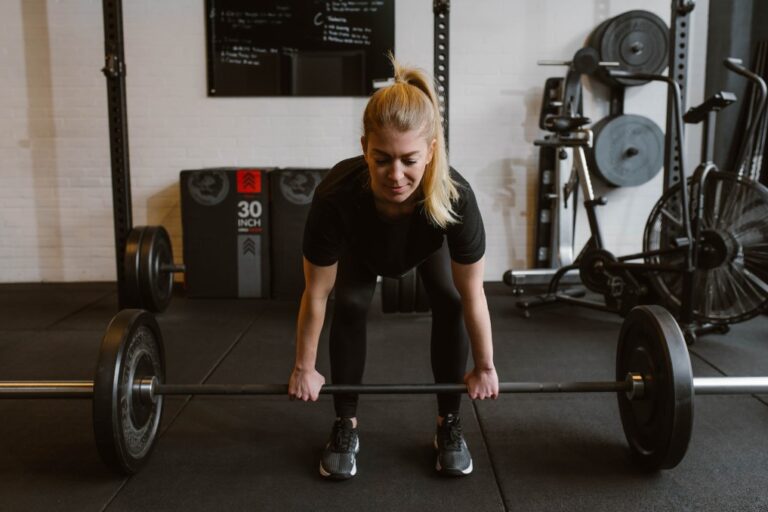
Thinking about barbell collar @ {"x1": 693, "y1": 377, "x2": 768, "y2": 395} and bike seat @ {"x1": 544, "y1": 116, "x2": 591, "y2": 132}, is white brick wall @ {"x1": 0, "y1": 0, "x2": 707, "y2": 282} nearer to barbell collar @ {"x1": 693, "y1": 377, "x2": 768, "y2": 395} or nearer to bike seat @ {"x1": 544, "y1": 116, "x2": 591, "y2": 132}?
bike seat @ {"x1": 544, "y1": 116, "x2": 591, "y2": 132}

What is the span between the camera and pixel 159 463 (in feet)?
5.27

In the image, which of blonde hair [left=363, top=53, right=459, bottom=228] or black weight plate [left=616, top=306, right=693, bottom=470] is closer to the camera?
A: blonde hair [left=363, top=53, right=459, bottom=228]

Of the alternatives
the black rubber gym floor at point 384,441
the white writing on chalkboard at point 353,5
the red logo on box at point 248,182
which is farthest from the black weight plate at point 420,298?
the white writing on chalkboard at point 353,5

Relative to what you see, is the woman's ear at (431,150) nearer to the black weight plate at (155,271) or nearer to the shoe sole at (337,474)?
the shoe sole at (337,474)

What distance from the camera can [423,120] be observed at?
47.9 inches

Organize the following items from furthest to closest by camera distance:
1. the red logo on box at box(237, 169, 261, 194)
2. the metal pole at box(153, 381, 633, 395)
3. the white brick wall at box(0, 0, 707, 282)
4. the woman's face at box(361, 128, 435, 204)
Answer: the white brick wall at box(0, 0, 707, 282)
the red logo on box at box(237, 169, 261, 194)
the metal pole at box(153, 381, 633, 395)
the woman's face at box(361, 128, 435, 204)

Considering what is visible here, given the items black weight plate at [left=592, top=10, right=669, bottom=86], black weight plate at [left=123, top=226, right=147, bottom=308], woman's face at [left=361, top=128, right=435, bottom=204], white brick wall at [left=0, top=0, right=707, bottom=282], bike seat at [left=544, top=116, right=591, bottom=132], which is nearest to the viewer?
woman's face at [left=361, top=128, right=435, bottom=204]

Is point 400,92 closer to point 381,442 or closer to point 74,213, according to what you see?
point 381,442

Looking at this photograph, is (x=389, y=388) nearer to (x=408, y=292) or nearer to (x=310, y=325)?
(x=310, y=325)

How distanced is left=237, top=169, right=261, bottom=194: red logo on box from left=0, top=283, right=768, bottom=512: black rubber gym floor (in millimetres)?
915

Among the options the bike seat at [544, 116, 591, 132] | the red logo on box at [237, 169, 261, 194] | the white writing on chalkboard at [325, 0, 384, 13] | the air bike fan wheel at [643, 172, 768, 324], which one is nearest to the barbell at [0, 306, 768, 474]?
the air bike fan wheel at [643, 172, 768, 324]

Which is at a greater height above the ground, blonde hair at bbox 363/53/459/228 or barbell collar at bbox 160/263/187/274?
blonde hair at bbox 363/53/459/228

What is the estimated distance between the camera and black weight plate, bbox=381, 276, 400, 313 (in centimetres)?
276

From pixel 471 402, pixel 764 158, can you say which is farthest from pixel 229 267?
pixel 764 158
